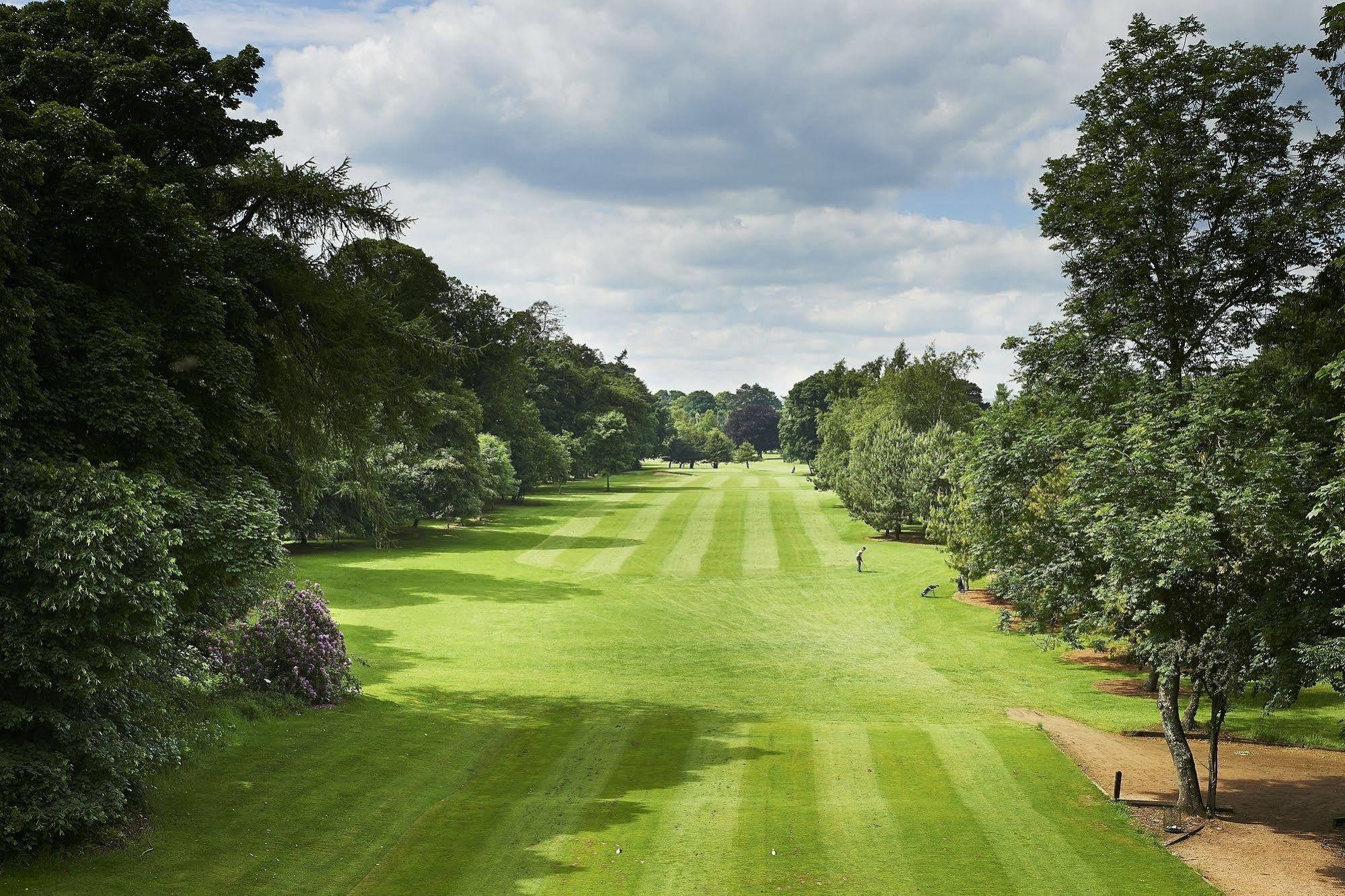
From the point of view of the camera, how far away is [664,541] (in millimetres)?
69875

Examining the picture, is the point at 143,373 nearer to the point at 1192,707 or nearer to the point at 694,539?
the point at 1192,707

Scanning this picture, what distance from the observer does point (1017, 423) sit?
21.2m

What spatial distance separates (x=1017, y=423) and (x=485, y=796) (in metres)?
13.7

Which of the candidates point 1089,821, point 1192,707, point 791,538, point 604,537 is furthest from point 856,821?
point 791,538

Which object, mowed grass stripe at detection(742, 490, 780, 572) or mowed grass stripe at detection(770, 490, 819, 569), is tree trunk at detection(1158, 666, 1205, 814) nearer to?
mowed grass stripe at detection(742, 490, 780, 572)

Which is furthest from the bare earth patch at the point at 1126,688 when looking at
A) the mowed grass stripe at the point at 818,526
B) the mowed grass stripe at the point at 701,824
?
the mowed grass stripe at the point at 818,526

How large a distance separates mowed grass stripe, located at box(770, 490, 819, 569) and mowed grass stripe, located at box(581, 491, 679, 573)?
32.0ft

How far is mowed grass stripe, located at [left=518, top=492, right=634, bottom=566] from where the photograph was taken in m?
61.0

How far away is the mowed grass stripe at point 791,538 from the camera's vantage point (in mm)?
61438

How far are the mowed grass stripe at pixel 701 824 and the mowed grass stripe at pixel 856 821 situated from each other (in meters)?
1.67

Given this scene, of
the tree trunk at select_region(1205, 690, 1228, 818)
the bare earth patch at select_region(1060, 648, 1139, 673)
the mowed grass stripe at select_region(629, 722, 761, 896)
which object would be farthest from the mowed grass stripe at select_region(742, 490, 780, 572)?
the tree trunk at select_region(1205, 690, 1228, 818)

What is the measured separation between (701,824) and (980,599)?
35.1 meters

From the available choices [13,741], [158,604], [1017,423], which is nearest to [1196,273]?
[1017,423]

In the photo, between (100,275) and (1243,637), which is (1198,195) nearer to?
(1243,637)
